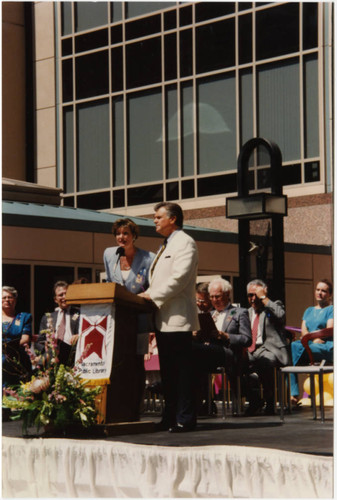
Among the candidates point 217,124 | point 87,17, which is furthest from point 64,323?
point 87,17

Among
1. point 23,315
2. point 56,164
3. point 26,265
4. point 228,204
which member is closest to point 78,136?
point 56,164

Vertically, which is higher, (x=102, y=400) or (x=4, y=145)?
(x=4, y=145)

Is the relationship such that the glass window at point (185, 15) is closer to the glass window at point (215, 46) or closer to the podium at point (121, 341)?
the glass window at point (215, 46)

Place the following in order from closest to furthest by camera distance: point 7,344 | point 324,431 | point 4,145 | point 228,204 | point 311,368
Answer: point 324,431, point 311,368, point 7,344, point 228,204, point 4,145

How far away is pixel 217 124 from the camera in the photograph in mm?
20688

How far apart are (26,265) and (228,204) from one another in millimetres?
4049

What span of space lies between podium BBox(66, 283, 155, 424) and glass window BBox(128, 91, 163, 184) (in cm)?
1357

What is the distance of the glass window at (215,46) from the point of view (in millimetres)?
20516

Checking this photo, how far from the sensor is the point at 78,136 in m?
22.1

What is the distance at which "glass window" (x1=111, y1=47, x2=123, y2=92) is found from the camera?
21.4m

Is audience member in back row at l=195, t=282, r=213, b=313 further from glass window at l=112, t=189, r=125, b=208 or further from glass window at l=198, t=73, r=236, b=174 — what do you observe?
glass window at l=112, t=189, r=125, b=208

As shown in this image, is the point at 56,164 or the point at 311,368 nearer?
the point at 311,368

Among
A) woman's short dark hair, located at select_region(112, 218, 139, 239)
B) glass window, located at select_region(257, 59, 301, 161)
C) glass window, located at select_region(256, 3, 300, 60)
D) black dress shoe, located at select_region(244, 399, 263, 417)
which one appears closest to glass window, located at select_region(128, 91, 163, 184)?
glass window, located at select_region(257, 59, 301, 161)

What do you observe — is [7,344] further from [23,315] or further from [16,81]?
[16,81]
